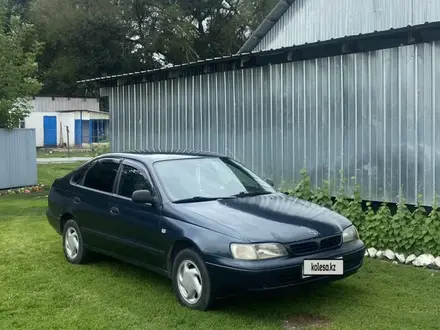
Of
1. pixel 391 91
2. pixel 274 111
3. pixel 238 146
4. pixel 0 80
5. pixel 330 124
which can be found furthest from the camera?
pixel 0 80

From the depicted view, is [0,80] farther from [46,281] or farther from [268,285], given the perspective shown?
[268,285]

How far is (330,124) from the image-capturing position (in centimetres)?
873

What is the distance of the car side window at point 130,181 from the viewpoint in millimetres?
6414

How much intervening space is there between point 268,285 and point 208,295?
594mm

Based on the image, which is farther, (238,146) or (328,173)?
(238,146)

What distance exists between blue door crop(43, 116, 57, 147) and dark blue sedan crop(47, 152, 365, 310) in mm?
37210

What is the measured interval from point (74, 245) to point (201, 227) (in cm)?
281

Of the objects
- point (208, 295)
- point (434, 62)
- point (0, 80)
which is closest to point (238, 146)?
point (434, 62)

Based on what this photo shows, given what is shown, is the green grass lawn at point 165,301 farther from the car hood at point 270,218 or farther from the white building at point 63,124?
the white building at point 63,124

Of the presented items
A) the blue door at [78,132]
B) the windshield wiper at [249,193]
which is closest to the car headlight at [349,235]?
the windshield wiper at [249,193]

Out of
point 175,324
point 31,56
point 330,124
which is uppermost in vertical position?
point 31,56

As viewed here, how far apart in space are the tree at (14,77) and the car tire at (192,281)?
12.4 meters

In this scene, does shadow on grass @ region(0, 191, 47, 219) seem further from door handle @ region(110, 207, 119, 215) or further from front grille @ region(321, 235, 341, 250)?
front grille @ region(321, 235, 341, 250)

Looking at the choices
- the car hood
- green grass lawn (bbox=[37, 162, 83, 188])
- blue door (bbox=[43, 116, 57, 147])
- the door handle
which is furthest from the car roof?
blue door (bbox=[43, 116, 57, 147])
